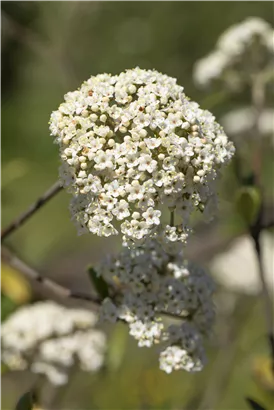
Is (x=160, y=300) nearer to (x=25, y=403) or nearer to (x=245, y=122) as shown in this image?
(x=25, y=403)

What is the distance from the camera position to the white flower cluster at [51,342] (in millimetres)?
1940

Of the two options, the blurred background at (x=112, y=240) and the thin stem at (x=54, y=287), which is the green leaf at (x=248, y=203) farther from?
the thin stem at (x=54, y=287)

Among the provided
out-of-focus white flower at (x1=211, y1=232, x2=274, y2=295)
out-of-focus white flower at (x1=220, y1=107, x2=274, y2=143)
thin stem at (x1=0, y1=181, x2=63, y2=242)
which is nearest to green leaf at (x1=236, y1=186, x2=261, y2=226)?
thin stem at (x1=0, y1=181, x2=63, y2=242)

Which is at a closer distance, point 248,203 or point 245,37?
point 248,203

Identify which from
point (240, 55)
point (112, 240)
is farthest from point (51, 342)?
point (112, 240)

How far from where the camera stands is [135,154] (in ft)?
4.28

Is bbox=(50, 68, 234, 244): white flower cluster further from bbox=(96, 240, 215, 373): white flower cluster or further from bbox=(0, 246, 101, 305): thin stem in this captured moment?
bbox=(0, 246, 101, 305): thin stem

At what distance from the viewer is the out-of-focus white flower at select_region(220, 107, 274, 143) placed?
2.91m

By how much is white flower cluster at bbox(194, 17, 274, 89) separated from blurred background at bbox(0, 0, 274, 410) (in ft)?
0.36

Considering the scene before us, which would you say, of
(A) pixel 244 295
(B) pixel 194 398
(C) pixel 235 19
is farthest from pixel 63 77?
(C) pixel 235 19

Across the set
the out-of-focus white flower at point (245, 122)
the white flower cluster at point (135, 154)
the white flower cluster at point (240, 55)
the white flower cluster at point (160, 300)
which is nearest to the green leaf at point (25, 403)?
the white flower cluster at point (160, 300)

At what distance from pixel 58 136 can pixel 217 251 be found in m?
2.12

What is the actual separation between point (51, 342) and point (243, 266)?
58.2 inches

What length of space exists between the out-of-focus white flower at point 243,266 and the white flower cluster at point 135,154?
5.88ft
